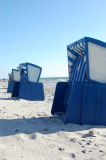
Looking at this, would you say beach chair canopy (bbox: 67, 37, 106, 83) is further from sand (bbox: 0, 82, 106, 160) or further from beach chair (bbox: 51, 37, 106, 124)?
sand (bbox: 0, 82, 106, 160)

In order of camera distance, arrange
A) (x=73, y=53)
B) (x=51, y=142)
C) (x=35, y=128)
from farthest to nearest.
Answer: (x=73, y=53) < (x=35, y=128) < (x=51, y=142)

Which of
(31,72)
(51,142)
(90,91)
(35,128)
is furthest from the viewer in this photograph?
(31,72)

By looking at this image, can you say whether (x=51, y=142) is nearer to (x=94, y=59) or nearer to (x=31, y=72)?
(x=94, y=59)

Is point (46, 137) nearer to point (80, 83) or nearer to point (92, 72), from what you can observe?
point (80, 83)

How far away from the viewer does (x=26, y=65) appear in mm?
11117

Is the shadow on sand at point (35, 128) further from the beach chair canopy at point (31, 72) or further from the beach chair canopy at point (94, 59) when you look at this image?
the beach chair canopy at point (31, 72)

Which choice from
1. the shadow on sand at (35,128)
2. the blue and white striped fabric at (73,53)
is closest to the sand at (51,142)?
the shadow on sand at (35,128)

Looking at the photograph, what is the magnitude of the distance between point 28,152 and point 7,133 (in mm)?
985

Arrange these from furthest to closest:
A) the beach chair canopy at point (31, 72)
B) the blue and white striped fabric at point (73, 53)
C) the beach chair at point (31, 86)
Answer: the beach chair canopy at point (31, 72), the beach chair at point (31, 86), the blue and white striped fabric at point (73, 53)

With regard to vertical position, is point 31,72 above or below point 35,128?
above

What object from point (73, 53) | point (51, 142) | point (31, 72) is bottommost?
point (51, 142)

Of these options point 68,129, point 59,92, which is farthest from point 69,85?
point 68,129

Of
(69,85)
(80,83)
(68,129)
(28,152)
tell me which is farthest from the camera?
(69,85)

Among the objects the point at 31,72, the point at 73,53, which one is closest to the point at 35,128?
the point at 73,53
